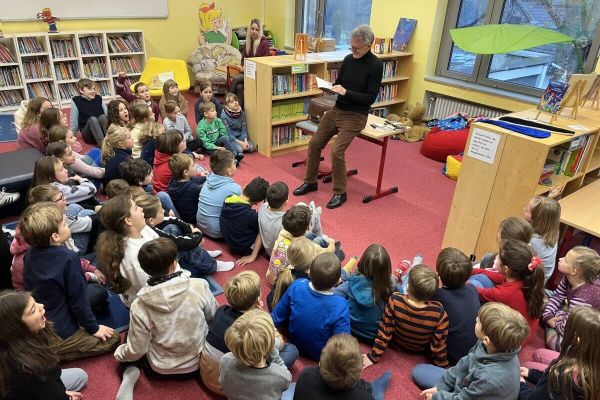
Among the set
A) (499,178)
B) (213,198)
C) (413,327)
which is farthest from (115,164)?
(499,178)

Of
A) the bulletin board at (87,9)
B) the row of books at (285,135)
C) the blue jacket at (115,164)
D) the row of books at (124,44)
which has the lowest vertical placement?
the row of books at (285,135)

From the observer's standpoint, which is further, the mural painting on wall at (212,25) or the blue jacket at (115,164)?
the mural painting on wall at (212,25)

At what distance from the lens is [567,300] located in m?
2.57

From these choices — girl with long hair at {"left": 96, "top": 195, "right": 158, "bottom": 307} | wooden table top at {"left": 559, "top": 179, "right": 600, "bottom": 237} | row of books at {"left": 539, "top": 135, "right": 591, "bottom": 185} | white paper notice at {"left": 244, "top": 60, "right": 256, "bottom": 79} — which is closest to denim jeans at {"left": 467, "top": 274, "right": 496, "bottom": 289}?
wooden table top at {"left": 559, "top": 179, "right": 600, "bottom": 237}

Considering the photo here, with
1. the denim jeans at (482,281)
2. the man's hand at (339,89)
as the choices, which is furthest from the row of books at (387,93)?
the denim jeans at (482,281)

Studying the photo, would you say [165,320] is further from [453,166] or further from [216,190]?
[453,166]

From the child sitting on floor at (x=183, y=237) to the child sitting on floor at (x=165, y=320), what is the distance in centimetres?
70

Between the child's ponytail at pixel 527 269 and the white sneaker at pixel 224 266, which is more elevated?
the child's ponytail at pixel 527 269

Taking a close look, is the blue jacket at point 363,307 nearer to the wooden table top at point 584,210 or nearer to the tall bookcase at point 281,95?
the wooden table top at point 584,210

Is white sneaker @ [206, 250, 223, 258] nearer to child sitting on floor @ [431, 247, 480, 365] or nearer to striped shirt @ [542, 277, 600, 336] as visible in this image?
child sitting on floor @ [431, 247, 480, 365]

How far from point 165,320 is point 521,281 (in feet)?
6.17

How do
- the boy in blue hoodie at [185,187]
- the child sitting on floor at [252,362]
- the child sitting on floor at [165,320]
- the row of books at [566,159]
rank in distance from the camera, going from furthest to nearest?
the boy in blue hoodie at [185,187] → the row of books at [566,159] → the child sitting on floor at [165,320] → the child sitting on floor at [252,362]

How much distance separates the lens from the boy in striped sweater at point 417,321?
2.21 meters

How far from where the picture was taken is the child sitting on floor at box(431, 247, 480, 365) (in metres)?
2.28
